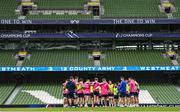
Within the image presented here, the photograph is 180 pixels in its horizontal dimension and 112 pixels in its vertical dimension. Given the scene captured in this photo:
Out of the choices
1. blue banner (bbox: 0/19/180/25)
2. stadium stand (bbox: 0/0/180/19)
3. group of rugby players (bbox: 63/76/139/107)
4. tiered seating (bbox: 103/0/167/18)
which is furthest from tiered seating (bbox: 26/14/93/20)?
group of rugby players (bbox: 63/76/139/107)

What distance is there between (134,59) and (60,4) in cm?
993

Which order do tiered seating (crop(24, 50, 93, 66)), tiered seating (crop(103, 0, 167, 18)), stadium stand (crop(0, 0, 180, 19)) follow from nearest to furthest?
tiered seating (crop(24, 50, 93, 66))
stadium stand (crop(0, 0, 180, 19))
tiered seating (crop(103, 0, 167, 18))

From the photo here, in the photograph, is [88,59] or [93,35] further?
[93,35]

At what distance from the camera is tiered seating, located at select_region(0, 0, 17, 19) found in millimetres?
44466

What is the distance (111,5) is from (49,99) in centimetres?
1489

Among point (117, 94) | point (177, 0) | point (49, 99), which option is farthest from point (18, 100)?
point (177, 0)

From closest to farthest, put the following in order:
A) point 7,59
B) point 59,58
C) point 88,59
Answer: point 7,59 → point 88,59 → point 59,58

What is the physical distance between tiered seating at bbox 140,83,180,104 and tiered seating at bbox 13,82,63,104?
7.86 metres

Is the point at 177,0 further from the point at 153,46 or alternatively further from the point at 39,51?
the point at 39,51

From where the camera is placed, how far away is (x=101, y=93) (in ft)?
86.5

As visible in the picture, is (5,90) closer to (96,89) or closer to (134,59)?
(134,59)

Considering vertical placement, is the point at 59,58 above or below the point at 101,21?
below

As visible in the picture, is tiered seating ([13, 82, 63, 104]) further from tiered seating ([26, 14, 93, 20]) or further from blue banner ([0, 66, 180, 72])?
tiered seating ([26, 14, 93, 20])

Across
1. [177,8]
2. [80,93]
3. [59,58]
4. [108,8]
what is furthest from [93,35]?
[80,93]
